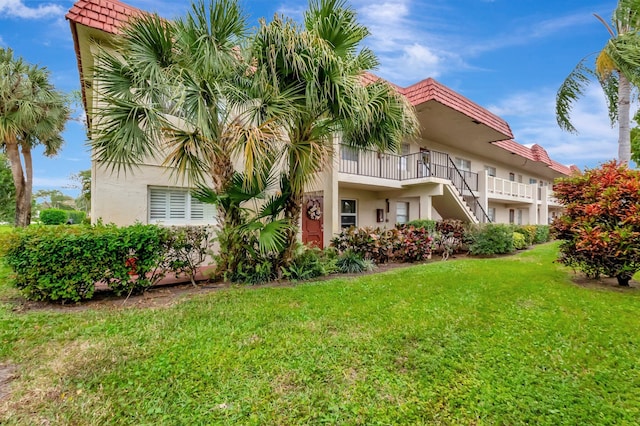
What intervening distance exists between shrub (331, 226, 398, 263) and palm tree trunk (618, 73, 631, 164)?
9481 mm

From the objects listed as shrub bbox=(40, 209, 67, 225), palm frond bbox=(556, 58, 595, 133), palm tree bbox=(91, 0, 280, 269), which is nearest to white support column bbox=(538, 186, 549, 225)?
palm frond bbox=(556, 58, 595, 133)

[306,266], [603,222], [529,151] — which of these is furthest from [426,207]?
[529,151]

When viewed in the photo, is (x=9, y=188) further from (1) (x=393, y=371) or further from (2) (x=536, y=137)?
(2) (x=536, y=137)

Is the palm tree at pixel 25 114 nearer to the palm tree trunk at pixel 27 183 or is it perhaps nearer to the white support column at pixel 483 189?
the palm tree trunk at pixel 27 183

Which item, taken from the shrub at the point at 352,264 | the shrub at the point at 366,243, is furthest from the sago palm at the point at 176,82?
the shrub at the point at 366,243

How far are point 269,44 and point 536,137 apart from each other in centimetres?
2837

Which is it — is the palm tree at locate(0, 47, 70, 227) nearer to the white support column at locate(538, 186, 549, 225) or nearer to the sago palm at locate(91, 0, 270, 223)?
the sago palm at locate(91, 0, 270, 223)

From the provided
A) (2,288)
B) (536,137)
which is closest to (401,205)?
(2,288)

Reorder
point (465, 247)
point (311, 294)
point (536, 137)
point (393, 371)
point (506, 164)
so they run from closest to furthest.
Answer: point (393, 371), point (311, 294), point (465, 247), point (506, 164), point (536, 137)

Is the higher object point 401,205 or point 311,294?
point 401,205

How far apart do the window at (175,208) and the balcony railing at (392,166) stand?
529cm

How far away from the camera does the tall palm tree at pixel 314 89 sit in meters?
6.16

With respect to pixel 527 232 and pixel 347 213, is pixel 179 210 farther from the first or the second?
pixel 527 232

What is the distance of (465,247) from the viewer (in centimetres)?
1308
